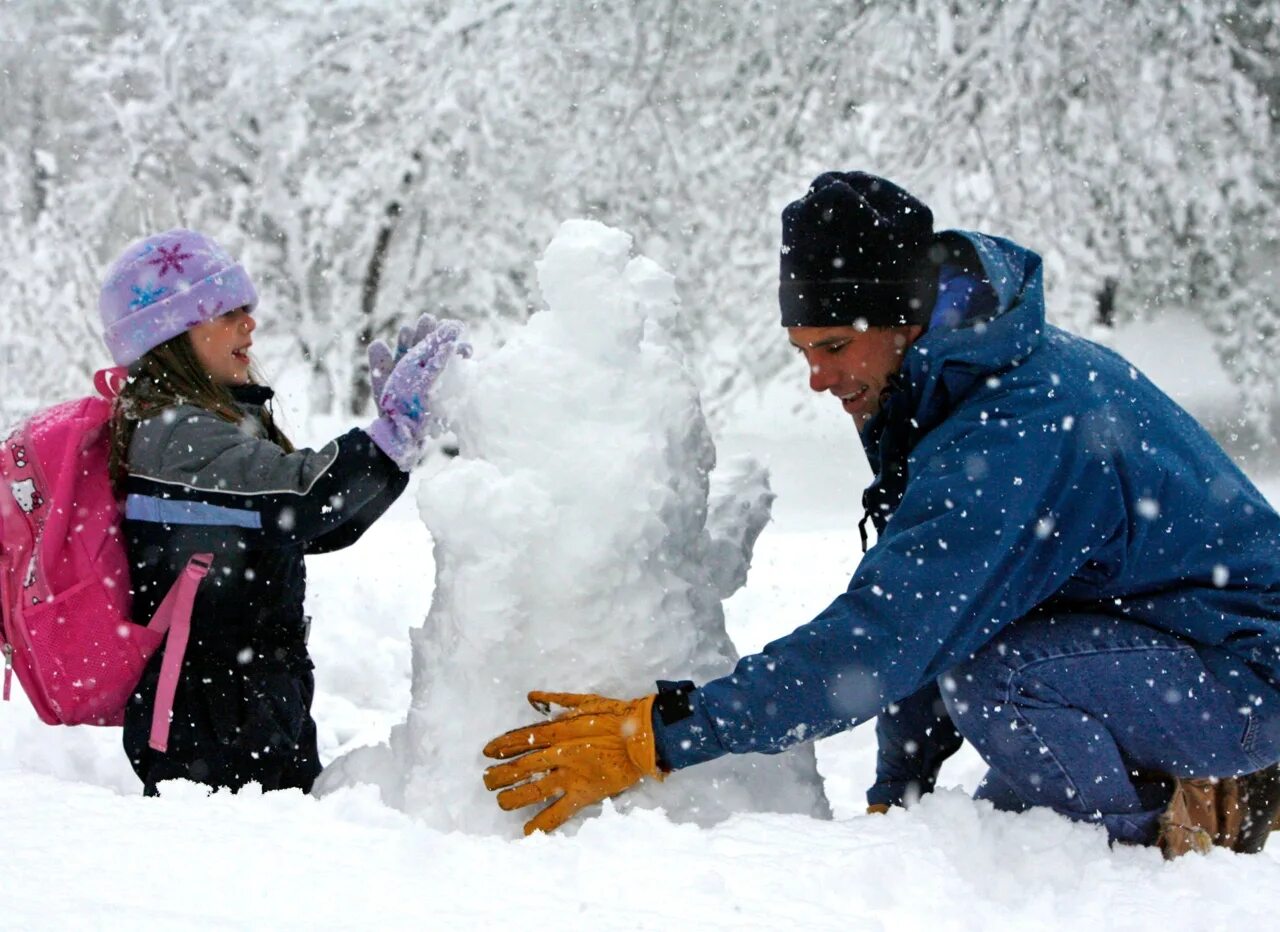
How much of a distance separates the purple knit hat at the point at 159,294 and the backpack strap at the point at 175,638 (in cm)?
53

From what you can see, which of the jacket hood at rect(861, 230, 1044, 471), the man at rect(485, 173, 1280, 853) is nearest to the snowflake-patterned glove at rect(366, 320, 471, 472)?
the man at rect(485, 173, 1280, 853)

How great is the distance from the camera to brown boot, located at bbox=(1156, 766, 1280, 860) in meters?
2.18

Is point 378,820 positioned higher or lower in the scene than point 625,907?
lower

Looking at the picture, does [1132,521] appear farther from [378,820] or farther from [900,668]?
[378,820]

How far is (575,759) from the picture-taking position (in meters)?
2.00

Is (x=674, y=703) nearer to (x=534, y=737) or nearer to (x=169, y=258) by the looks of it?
(x=534, y=737)

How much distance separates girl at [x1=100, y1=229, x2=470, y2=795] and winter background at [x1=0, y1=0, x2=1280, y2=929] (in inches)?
9.2

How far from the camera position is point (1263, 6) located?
7.51m

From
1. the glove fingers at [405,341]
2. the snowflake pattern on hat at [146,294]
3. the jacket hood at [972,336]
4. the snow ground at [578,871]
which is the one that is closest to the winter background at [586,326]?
the snow ground at [578,871]

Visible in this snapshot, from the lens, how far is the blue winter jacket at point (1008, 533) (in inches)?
77.9

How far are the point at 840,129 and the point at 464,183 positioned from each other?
2544mm

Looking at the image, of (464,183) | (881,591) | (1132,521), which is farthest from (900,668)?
(464,183)

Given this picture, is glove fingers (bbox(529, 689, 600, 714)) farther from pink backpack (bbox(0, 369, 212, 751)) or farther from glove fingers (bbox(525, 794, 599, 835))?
pink backpack (bbox(0, 369, 212, 751))

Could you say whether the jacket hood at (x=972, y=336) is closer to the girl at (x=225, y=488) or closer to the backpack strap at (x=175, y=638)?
the girl at (x=225, y=488)
